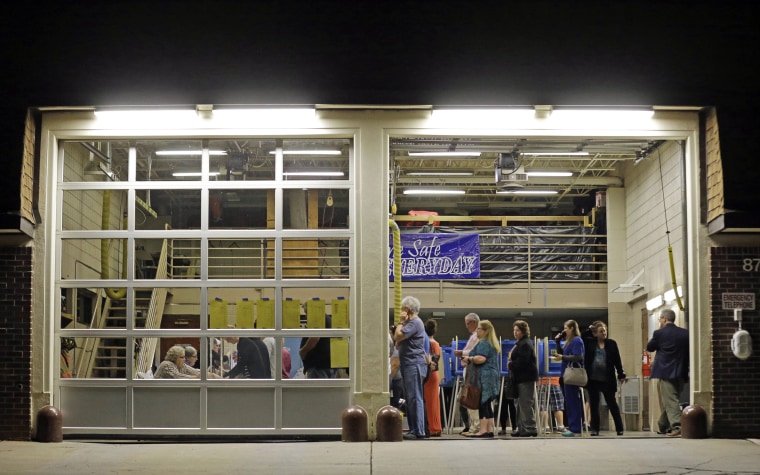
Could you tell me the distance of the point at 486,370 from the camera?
13.7m

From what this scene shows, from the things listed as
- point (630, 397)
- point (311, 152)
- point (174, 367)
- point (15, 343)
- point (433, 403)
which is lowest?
point (630, 397)

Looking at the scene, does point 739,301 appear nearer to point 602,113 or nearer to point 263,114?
point 602,113

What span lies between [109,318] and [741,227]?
30.0ft

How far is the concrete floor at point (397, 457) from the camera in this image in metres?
10.2

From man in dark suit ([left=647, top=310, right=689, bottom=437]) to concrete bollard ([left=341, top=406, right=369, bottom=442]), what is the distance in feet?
13.7

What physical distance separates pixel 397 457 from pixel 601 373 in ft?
14.6

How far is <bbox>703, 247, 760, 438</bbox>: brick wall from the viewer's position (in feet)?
40.8

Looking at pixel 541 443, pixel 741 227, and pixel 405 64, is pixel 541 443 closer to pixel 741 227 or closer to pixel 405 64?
pixel 741 227

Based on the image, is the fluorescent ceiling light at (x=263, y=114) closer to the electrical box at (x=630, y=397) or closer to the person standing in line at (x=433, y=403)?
the person standing in line at (x=433, y=403)

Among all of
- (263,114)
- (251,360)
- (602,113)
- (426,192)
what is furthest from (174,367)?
(426,192)

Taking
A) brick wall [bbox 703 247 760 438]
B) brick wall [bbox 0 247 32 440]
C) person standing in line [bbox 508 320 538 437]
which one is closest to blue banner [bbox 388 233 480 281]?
person standing in line [bbox 508 320 538 437]

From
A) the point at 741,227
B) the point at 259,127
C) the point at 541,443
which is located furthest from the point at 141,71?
the point at 741,227

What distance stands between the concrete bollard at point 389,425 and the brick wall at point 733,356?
4.08 meters

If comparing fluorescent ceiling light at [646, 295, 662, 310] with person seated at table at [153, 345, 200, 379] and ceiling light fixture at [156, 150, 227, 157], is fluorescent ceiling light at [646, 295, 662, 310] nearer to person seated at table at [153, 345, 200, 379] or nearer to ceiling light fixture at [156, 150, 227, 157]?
ceiling light fixture at [156, 150, 227, 157]
